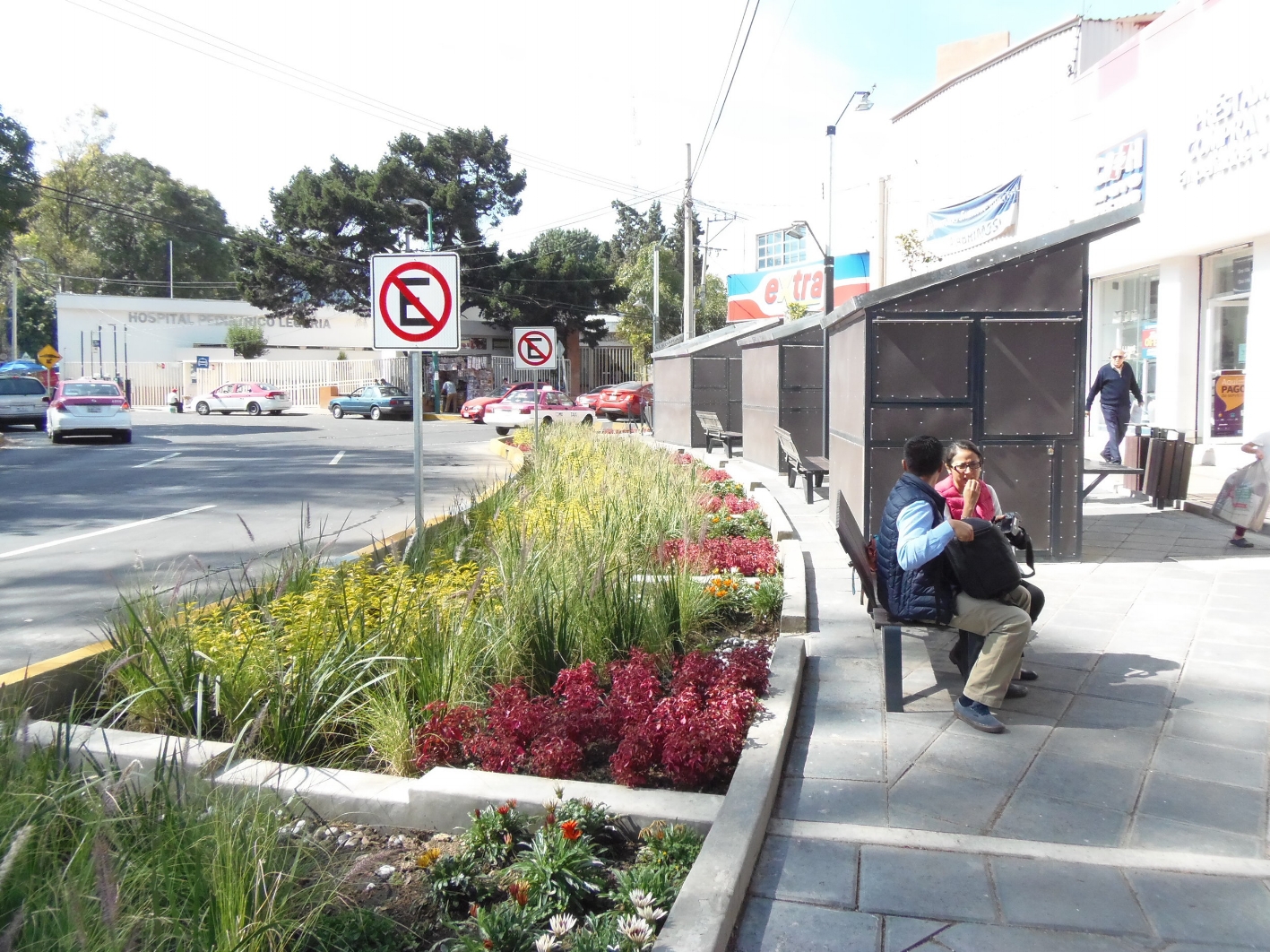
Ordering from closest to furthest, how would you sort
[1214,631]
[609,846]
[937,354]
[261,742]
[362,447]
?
[609,846], [261,742], [1214,631], [937,354], [362,447]

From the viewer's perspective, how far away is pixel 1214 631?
6590 millimetres

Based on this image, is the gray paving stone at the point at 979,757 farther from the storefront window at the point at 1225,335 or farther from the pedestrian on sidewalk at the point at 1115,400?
the storefront window at the point at 1225,335

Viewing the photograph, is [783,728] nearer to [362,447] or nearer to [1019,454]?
[1019,454]

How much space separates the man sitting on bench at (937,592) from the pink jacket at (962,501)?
84 cm

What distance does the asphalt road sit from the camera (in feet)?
25.2

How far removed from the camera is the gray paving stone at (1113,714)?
505 cm

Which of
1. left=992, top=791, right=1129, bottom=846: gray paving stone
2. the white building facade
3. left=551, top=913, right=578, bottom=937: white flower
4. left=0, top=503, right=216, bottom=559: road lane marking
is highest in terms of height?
the white building facade

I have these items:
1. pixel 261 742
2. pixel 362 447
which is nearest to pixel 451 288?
pixel 261 742

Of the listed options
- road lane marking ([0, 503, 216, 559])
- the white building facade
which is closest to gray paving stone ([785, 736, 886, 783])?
road lane marking ([0, 503, 216, 559])

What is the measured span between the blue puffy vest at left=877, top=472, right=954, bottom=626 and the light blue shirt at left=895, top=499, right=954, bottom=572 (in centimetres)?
4

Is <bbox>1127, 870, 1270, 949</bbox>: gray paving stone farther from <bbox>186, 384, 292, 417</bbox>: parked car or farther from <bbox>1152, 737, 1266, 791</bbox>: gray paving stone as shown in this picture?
<bbox>186, 384, 292, 417</bbox>: parked car

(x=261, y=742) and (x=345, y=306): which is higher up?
(x=345, y=306)

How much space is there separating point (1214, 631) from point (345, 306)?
50.9 metres

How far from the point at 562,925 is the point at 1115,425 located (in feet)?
40.8
